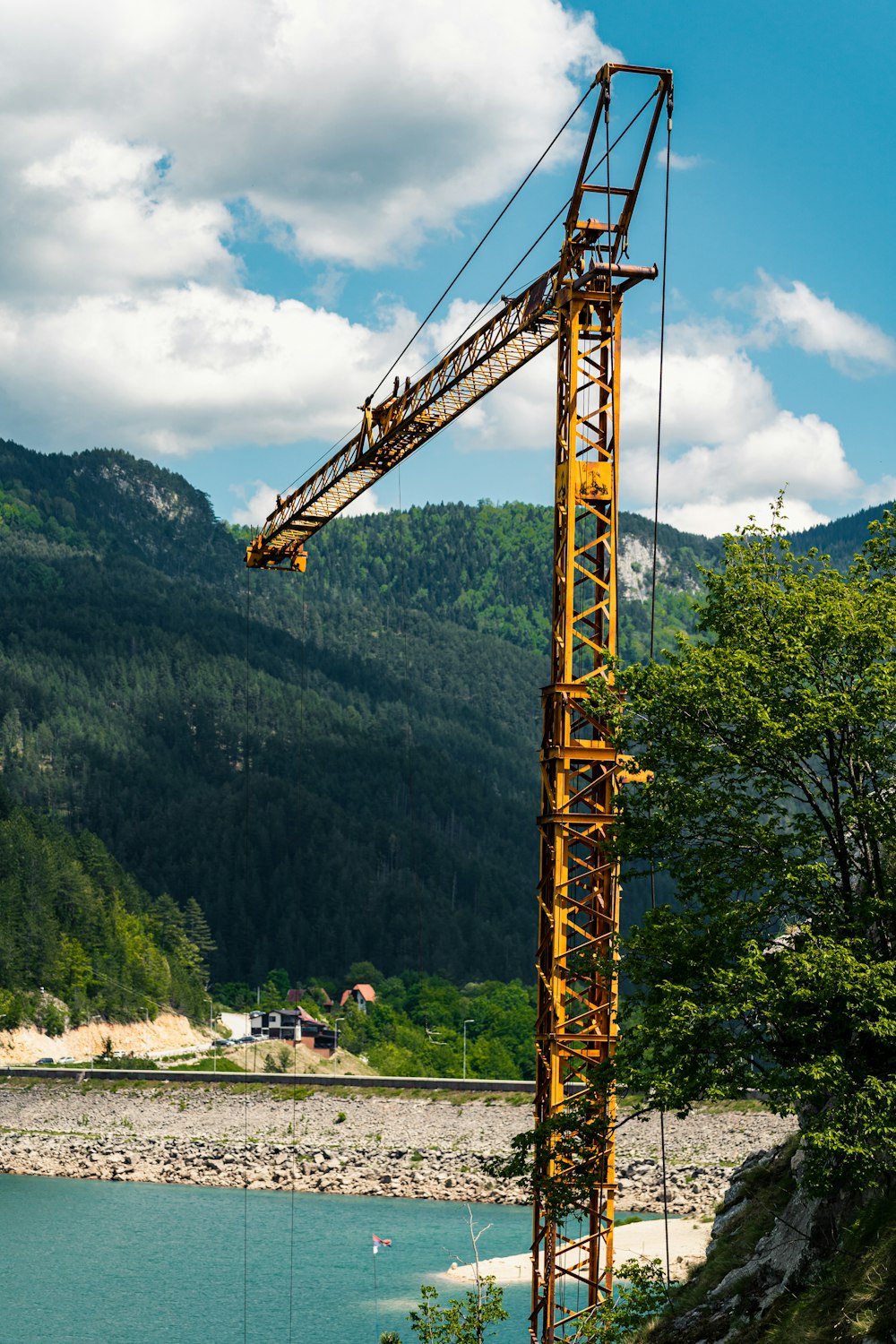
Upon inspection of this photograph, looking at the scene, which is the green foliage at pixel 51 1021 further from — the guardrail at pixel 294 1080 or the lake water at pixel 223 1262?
the lake water at pixel 223 1262

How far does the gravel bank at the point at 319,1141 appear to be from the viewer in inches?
3366

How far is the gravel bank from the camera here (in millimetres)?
85500

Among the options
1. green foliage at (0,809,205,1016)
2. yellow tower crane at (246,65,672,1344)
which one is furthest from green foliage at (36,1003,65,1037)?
yellow tower crane at (246,65,672,1344)

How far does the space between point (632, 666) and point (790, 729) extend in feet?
9.62

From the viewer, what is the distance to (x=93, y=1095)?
111750 millimetres

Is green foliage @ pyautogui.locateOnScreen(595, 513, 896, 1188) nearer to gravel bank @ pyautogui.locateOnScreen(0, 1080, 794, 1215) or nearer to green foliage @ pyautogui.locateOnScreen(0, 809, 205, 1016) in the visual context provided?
gravel bank @ pyautogui.locateOnScreen(0, 1080, 794, 1215)

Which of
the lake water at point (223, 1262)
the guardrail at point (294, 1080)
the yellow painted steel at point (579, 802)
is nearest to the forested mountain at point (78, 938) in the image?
the guardrail at point (294, 1080)

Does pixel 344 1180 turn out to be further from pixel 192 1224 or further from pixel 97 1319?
pixel 97 1319

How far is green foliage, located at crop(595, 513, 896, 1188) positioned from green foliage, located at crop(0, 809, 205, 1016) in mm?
127734

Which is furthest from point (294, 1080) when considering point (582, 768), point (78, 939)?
point (582, 768)

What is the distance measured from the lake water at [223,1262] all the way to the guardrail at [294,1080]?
48.7 ft

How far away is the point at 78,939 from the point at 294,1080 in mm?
62762

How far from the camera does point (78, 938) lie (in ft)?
543

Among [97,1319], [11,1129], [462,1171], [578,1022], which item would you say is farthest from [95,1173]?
[578,1022]
